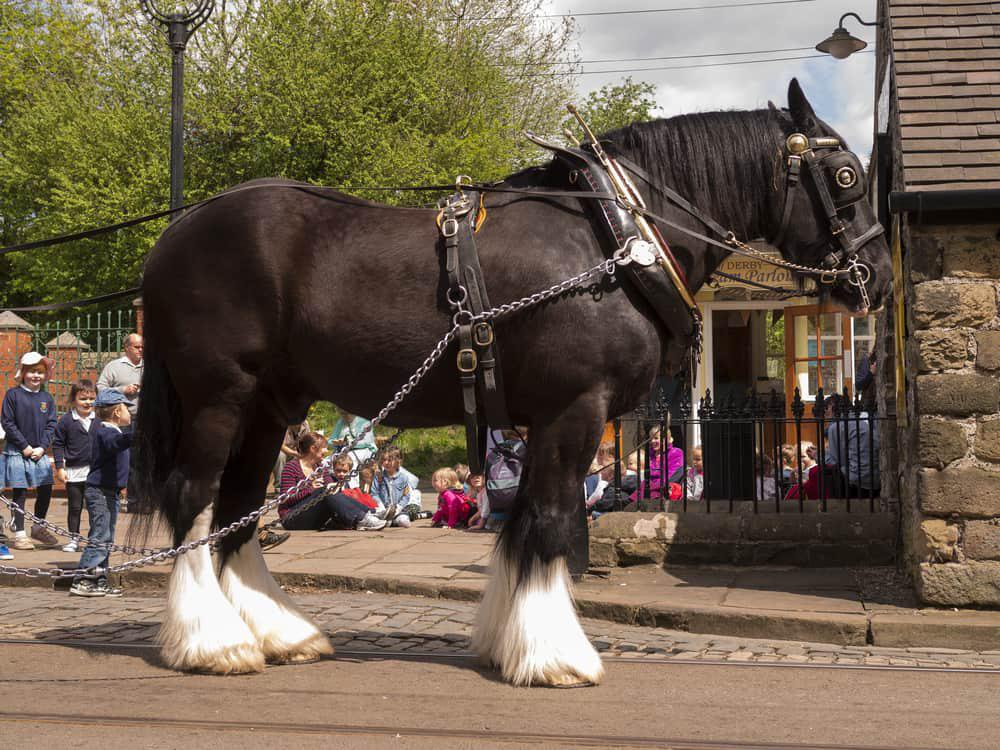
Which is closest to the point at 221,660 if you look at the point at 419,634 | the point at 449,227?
the point at 419,634

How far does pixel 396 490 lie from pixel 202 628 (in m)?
7.24

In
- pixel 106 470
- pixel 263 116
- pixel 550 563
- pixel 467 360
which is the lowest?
pixel 550 563

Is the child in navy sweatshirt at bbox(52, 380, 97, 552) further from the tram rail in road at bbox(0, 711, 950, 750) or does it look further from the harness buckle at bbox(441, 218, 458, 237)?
the harness buckle at bbox(441, 218, 458, 237)

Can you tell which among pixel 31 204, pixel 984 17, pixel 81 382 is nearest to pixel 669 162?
pixel 984 17

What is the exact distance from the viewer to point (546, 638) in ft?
16.3

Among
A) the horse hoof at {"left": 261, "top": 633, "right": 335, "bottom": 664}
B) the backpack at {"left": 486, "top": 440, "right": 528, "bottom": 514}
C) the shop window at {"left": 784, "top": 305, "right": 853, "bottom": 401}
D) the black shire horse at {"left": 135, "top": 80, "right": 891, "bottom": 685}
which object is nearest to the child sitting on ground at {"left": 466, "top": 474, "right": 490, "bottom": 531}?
the backpack at {"left": 486, "top": 440, "right": 528, "bottom": 514}

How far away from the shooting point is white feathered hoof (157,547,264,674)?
17.1 ft

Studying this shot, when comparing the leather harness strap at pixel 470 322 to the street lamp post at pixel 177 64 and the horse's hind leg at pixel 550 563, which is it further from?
the street lamp post at pixel 177 64

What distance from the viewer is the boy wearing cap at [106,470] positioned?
8.41m

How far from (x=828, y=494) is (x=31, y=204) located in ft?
92.8

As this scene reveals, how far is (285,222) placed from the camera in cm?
535

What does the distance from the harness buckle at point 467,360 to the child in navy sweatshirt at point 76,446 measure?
618 centimetres

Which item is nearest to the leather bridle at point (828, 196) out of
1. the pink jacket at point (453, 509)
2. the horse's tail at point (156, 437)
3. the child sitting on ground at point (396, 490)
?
the horse's tail at point (156, 437)

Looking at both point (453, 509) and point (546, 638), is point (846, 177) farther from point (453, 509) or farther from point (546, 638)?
point (453, 509)
